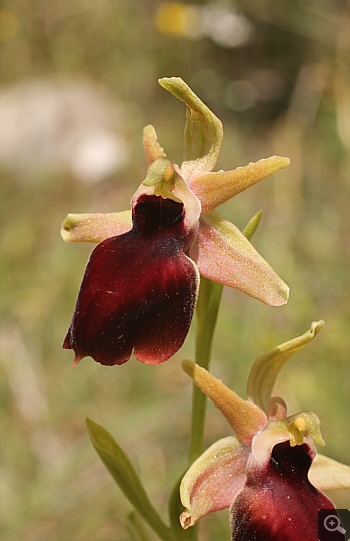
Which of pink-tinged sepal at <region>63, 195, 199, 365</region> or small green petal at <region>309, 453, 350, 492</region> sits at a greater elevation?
pink-tinged sepal at <region>63, 195, 199, 365</region>

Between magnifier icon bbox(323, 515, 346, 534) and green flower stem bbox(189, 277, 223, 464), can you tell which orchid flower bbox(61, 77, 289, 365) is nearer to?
green flower stem bbox(189, 277, 223, 464)

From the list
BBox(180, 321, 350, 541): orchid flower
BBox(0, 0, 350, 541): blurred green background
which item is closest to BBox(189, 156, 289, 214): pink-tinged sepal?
BBox(180, 321, 350, 541): orchid flower

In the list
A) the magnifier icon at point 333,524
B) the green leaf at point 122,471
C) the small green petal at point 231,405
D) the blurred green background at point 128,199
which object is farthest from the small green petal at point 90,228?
the blurred green background at point 128,199

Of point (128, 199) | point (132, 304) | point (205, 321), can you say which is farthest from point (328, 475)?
point (128, 199)

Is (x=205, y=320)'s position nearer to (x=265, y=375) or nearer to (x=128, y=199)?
(x=265, y=375)

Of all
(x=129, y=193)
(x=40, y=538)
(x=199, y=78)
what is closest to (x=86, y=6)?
(x=199, y=78)

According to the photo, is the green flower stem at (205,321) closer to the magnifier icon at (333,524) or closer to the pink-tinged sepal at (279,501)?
the pink-tinged sepal at (279,501)

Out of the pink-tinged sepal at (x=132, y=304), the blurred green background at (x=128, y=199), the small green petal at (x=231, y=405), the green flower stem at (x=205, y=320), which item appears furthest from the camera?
the blurred green background at (x=128, y=199)

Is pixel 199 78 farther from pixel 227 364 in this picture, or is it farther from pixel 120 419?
pixel 120 419
